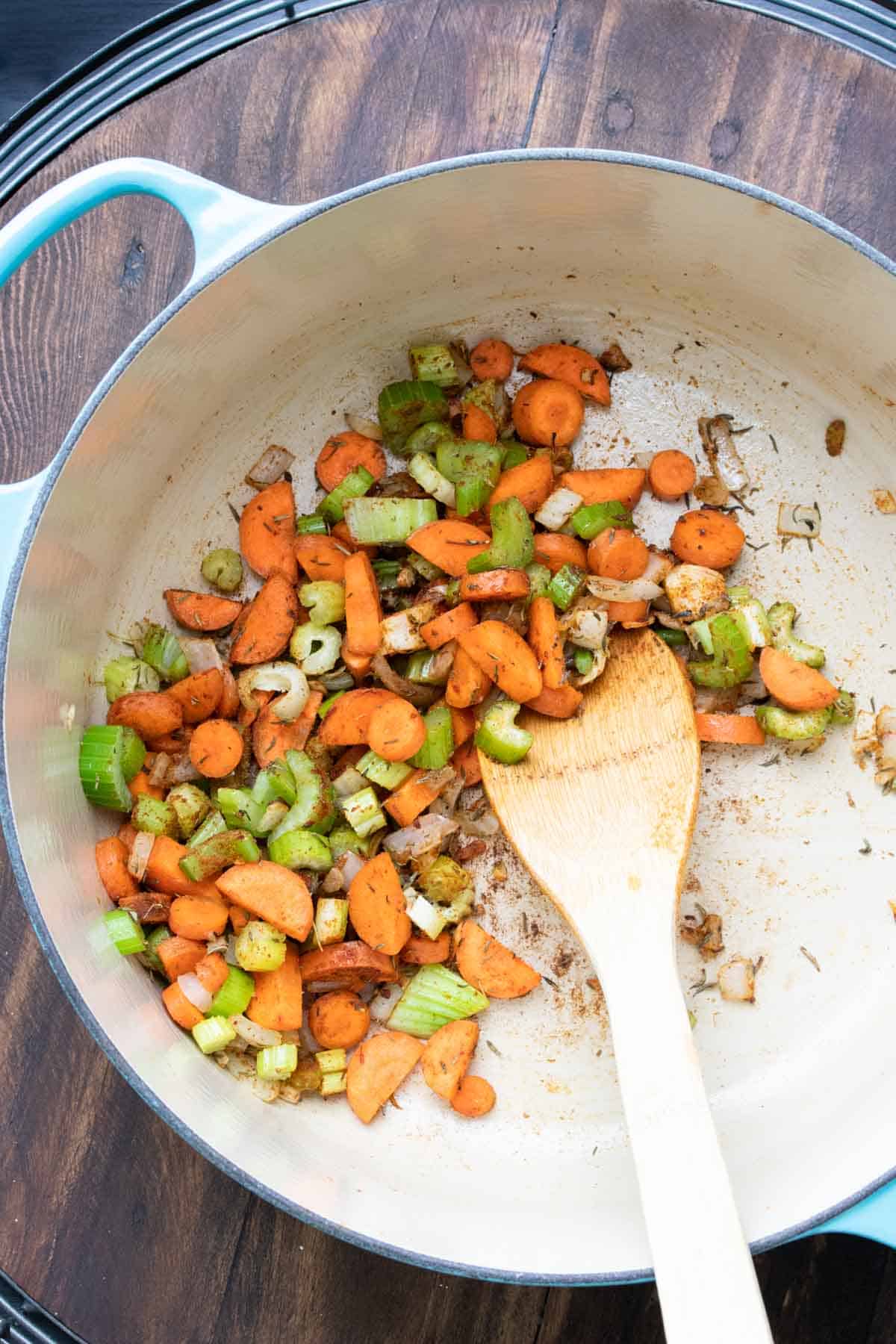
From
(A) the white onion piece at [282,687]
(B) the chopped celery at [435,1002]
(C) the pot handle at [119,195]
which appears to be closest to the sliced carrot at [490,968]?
(B) the chopped celery at [435,1002]

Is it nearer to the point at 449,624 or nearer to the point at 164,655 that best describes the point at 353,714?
the point at 449,624

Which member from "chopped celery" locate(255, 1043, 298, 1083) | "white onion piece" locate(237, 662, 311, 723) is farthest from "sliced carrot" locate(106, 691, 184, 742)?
"chopped celery" locate(255, 1043, 298, 1083)

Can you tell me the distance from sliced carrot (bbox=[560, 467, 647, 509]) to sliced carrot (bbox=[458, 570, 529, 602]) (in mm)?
215

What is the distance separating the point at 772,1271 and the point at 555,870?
2.61 ft

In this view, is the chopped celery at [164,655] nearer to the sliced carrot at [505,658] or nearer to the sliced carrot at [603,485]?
the sliced carrot at [505,658]

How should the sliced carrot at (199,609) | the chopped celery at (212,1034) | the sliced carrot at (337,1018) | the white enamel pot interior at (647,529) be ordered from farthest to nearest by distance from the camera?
the sliced carrot at (199,609) → the sliced carrot at (337,1018) → the chopped celery at (212,1034) → the white enamel pot interior at (647,529)

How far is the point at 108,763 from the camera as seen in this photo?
5.77 feet

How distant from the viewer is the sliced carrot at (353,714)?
1853 mm

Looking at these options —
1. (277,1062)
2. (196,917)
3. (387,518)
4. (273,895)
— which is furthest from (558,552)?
(277,1062)

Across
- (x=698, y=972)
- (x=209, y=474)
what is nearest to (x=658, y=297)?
(x=209, y=474)

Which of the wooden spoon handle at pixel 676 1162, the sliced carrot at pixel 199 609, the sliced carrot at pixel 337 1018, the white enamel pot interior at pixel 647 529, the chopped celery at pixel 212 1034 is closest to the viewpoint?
the wooden spoon handle at pixel 676 1162

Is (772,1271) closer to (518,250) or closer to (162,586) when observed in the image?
(162,586)

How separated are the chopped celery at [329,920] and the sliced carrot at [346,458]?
74cm

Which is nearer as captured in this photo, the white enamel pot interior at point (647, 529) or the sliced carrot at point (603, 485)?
the white enamel pot interior at point (647, 529)
